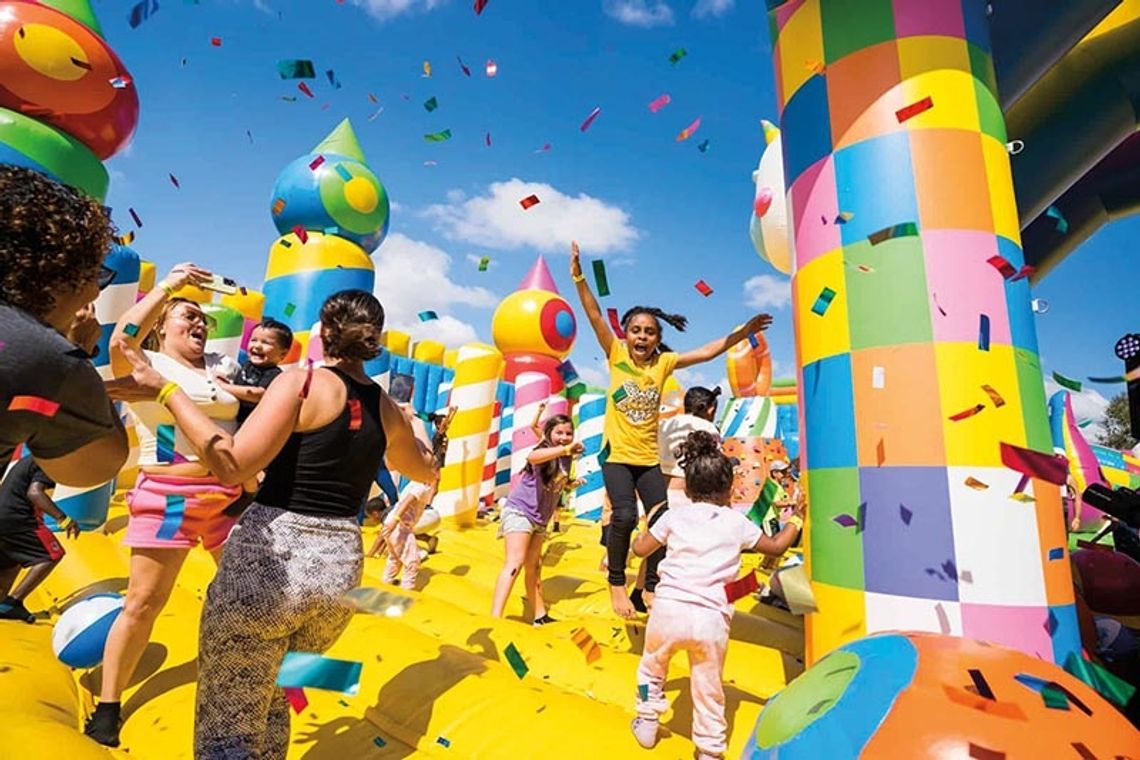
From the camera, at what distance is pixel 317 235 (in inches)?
222

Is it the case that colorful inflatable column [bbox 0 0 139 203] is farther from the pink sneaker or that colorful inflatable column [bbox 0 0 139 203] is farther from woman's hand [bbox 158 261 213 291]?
the pink sneaker

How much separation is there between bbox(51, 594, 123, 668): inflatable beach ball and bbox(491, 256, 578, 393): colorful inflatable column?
6.10 m

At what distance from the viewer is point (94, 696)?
226cm

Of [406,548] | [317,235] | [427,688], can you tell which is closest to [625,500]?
[427,688]

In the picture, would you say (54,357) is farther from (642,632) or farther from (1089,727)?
(642,632)

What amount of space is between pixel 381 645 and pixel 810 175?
236 cm

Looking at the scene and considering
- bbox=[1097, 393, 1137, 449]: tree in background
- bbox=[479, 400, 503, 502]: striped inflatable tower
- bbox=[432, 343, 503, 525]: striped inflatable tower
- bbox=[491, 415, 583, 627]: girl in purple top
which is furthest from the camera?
bbox=[1097, 393, 1137, 449]: tree in background

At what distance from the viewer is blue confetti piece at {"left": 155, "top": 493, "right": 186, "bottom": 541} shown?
205cm

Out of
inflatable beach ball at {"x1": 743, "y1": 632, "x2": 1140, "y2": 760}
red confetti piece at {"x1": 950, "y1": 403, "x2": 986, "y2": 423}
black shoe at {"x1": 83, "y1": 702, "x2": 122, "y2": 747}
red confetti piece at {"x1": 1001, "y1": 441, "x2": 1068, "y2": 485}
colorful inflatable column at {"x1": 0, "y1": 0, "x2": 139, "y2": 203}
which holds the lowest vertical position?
black shoe at {"x1": 83, "y1": 702, "x2": 122, "y2": 747}

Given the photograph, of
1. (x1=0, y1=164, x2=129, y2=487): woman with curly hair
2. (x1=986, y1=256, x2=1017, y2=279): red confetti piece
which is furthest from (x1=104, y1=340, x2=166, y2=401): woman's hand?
(x1=986, y1=256, x2=1017, y2=279): red confetti piece

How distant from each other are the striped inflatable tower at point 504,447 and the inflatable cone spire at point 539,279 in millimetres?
1730

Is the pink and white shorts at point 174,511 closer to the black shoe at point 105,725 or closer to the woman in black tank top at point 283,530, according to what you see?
the black shoe at point 105,725

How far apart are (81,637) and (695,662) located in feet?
6.75

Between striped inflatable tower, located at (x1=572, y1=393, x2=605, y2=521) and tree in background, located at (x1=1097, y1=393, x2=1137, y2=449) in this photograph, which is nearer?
striped inflatable tower, located at (x1=572, y1=393, x2=605, y2=521)
